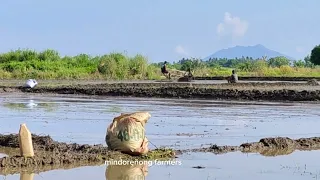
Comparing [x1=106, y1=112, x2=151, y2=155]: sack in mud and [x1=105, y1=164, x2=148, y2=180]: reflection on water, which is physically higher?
[x1=106, y1=112, x2=151, y2=155]: sack in mud

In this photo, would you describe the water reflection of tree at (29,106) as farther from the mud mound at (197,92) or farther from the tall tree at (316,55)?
the tall tree at (316,55)

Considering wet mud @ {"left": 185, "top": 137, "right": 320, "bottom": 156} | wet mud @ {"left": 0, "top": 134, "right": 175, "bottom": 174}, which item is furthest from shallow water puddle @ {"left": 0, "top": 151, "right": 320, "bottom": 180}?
wet mud @ {"left": 185, "top": 137, "right": 320, "bottom": 156}

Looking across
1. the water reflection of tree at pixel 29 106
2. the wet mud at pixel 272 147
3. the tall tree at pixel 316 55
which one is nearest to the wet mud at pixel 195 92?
the water reflection of tree at pixel 29 106

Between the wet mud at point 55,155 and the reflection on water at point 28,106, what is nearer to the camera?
the wet mud at point 55,155

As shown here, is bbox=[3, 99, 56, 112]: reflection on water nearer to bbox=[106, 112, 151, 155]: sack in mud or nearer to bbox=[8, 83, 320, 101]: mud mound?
bbox=[8, 83, 320, 101]: mud mound

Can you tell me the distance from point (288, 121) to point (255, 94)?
11008 mm

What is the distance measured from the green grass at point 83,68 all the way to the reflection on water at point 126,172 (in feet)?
131

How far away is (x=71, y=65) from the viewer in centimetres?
6112

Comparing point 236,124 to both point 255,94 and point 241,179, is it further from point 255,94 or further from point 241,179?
point 255,94

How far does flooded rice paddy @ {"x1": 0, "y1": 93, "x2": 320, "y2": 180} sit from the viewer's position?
10398 millimetres

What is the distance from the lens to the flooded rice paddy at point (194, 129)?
1040 centimetres

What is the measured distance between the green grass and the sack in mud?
38.7 metres

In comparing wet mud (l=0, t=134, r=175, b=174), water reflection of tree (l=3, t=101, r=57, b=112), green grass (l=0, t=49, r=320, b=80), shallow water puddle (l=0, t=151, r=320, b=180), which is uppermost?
green grass (l=0, t=49, r=320, b=80)

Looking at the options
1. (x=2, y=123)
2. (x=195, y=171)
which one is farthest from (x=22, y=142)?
(x=2, y=123)
